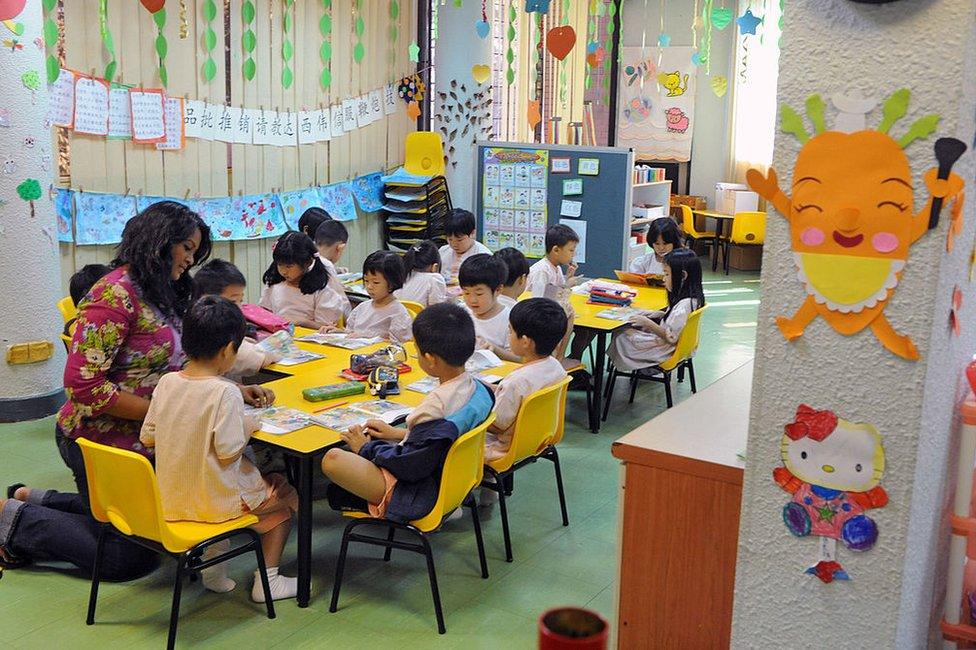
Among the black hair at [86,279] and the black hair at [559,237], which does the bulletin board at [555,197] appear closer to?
the black hair at [559,237]

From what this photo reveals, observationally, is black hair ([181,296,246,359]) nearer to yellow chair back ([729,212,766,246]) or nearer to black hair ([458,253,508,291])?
black hair ([458,253,508,291])

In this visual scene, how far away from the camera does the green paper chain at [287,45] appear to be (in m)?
7.32

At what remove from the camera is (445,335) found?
10.8 ft

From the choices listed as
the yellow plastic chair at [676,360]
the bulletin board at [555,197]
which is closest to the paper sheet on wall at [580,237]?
the bulletin board at [555,197]

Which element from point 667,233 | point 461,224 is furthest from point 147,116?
point 667,233

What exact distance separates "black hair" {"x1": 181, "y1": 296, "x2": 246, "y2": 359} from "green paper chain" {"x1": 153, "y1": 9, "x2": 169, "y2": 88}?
3.84 metres

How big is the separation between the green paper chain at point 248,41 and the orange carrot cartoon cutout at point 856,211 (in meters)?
5.94

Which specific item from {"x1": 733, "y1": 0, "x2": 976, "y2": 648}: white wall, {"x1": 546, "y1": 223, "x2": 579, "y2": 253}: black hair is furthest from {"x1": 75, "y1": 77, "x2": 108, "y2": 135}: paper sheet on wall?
{"x1": 733, "y1": 0, "x2": 976, "y2": 648}: white wall

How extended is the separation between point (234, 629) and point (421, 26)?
653 cm

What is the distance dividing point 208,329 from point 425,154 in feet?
18.2

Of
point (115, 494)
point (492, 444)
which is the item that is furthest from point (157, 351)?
point (492, 444)

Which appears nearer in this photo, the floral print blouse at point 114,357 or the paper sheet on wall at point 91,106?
the floral print blouse at point 114,357

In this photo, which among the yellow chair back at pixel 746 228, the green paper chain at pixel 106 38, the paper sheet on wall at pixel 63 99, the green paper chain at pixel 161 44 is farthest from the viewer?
the yellow chair back at pixel 746 228

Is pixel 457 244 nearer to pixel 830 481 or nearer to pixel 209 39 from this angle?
pixel 209 39
